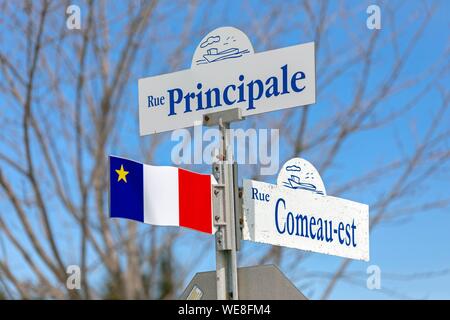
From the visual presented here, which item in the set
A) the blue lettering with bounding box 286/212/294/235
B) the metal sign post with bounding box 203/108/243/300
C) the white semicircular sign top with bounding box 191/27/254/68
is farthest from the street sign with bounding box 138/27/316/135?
the blue lettering with bounding box 286/212/294/235

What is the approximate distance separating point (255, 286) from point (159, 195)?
408 millimetres

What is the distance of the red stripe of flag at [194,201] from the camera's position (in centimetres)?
257

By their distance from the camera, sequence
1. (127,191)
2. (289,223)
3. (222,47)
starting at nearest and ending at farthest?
1. (127,191)
2. (289,223)
3. (222,47)

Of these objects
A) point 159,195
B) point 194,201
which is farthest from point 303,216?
point 159,195

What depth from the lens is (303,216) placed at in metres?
2.74

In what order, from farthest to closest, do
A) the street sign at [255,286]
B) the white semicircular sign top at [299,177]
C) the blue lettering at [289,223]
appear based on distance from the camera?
the white semicircular sign top at [299,177], the blue lettering at [289,223], the street sign at [255,286]

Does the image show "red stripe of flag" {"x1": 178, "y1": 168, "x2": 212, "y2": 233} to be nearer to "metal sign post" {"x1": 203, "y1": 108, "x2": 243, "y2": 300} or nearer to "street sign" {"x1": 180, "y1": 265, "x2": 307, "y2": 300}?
"metal sign post" {"x1": 203, "y1": 108, "x2": 243, "y2": 300}

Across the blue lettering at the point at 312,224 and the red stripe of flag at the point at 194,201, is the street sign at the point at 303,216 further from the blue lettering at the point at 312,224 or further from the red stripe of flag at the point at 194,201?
the red stripe of flag at the point at 194,201

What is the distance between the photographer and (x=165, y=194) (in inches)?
101

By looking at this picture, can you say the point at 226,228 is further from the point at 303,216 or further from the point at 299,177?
the point at 299,177

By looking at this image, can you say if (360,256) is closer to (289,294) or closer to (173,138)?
(289,294)

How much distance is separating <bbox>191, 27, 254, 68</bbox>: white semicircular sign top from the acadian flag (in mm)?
452

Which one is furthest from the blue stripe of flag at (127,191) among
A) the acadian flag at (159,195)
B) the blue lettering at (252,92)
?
the blue lettering at (252,92)

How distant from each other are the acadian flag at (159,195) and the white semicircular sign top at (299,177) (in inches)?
12.7
